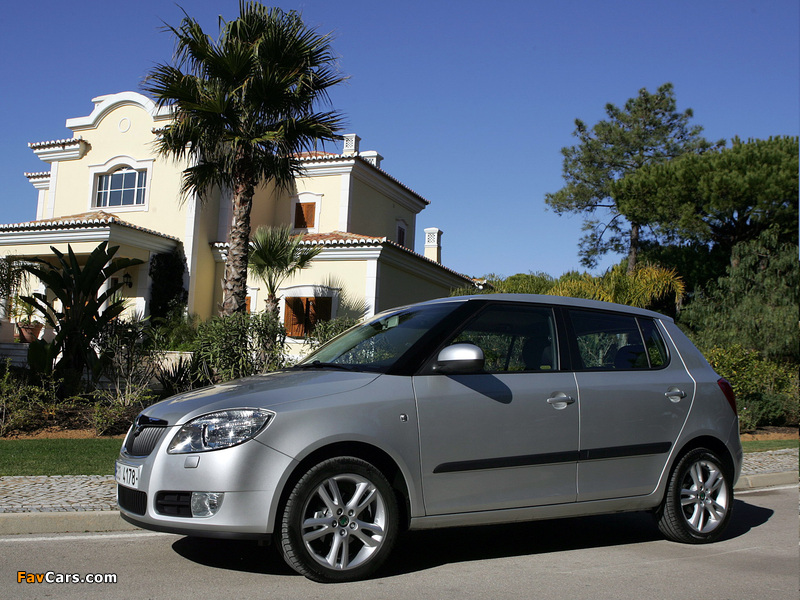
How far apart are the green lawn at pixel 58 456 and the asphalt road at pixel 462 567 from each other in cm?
270

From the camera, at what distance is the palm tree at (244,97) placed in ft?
49.6

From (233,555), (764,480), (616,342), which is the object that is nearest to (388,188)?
(764,480)

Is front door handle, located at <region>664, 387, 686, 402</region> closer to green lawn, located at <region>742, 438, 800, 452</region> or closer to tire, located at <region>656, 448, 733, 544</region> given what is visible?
tire, located at <region>656, 448, 733, 544</region>

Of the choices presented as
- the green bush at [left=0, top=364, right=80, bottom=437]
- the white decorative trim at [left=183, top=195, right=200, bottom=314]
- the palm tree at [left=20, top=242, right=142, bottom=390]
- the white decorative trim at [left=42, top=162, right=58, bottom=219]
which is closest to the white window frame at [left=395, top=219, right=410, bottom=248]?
the white decorative trim at [left=183, top=195, right=200, bottom=314]

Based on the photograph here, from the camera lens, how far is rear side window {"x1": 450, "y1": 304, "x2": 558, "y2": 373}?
500cm

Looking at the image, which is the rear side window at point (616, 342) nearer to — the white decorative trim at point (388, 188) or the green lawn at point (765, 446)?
the green lawn at point (765, 446)

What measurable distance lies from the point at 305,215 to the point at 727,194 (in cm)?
1575

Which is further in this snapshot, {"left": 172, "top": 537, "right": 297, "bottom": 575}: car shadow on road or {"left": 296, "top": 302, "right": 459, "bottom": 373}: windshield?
{"left": 296, "top": 302, "right": 459, "bottom": 373}: windshield

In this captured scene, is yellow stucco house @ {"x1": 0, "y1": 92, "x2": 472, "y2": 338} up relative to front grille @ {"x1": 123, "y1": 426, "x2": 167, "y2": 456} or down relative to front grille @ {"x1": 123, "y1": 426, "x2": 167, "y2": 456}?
up

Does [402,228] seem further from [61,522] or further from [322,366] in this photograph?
[322,366]

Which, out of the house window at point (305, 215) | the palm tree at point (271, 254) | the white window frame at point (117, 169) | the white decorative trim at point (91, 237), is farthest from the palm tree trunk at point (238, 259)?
the house window at point (305, 215)

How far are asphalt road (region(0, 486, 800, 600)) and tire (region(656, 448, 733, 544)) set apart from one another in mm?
129

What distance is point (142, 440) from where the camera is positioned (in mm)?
4445

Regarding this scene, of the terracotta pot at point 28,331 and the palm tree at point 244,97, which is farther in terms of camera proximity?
the terracotta pot at point 28,331
